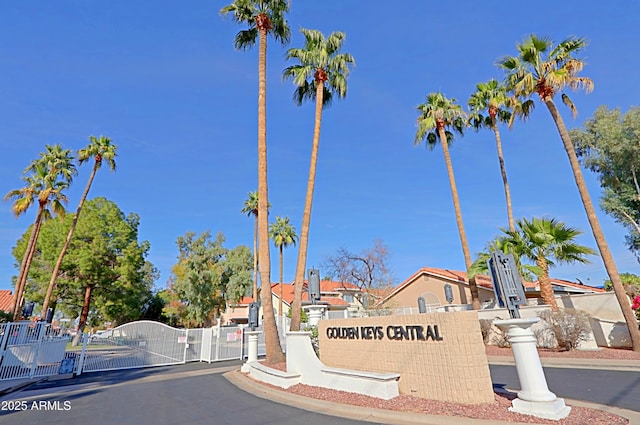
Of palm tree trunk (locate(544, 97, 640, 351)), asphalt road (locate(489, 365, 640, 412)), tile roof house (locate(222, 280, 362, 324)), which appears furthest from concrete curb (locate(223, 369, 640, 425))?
tile roof house (locate(222, 280, 362, 324))

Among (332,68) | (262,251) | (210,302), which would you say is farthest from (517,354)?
(210,302)

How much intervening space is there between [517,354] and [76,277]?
36.4 m

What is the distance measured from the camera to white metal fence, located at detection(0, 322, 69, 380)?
1242cm

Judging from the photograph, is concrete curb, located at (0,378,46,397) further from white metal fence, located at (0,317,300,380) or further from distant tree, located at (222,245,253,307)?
distant tree, located at (222,245,253,307)

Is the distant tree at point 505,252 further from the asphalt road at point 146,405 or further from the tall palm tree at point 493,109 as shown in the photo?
the asphalt road at point 146,405

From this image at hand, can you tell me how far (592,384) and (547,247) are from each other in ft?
26.4

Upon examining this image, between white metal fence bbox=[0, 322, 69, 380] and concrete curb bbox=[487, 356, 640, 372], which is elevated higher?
white metal fence bbox=[0, 322, 69, 380]

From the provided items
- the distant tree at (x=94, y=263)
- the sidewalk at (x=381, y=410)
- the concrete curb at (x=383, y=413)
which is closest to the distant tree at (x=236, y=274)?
the distant tree at (x=94, y=263)

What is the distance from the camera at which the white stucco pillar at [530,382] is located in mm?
5082

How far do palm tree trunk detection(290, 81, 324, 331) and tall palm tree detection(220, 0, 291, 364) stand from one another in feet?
3.15

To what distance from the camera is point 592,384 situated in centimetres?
793

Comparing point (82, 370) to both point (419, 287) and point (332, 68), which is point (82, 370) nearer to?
point (332, 68)

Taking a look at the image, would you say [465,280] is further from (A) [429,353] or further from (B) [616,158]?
(A) [429,353]

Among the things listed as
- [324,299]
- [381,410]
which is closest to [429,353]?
[381,410]
